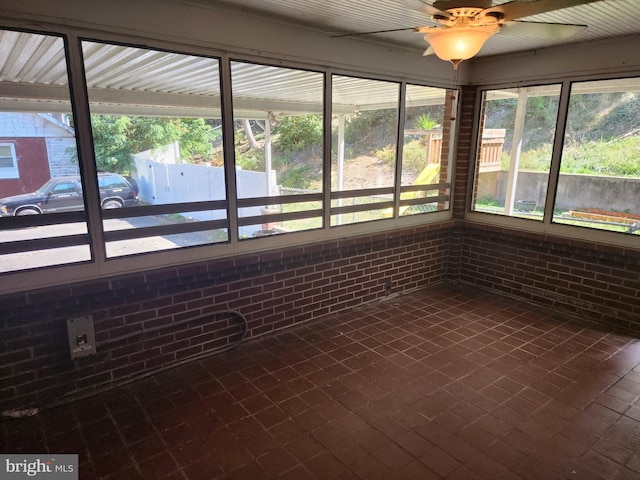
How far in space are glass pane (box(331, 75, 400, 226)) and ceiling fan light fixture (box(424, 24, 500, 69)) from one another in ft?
5.66

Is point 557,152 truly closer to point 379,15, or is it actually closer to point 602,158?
point 602,158

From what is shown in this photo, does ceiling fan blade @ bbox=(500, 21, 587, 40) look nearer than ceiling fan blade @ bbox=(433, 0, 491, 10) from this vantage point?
No

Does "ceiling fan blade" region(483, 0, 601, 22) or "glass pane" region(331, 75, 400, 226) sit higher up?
"ceiling fan blade" region(483, 0, 601, 22)

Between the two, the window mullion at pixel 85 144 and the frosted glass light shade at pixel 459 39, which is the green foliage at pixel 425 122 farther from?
the window mullion at pixel 85 144

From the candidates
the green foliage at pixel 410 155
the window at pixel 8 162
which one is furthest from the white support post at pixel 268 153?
the window at pixel 8 162

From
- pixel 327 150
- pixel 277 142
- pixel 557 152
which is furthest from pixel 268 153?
pixel 557 152

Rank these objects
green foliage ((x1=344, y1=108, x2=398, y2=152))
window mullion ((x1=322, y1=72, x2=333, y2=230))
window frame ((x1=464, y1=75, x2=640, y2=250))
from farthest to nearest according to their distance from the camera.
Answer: green foliage ((x1=344, y1=108, x2=398, y2=152)) → window frame ((x1=464, y1=75, x2=640, y2=250)) → window mullion ((x1=322, y1=72, x2=333, y2=230))

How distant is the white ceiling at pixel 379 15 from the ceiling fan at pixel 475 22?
327mm

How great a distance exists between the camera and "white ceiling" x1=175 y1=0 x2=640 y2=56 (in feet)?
8.87

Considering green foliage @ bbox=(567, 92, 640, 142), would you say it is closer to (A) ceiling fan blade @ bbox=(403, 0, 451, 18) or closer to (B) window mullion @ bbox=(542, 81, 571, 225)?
(B) window mullion @ bbox=(542, 81, 571, 225)

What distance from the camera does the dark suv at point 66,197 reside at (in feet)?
7.91

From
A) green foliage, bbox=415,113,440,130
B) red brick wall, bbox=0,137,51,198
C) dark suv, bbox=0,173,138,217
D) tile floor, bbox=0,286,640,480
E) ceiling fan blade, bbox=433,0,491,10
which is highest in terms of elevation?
ceiling fan blade, bbox=433,0,491,10

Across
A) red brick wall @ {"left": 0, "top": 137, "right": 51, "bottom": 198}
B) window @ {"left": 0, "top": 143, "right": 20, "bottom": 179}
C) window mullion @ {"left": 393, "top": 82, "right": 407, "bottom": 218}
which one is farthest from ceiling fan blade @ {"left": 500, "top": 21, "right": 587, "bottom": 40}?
window @ {"left": 0, "top": 143, "right": 20, "bottom": 179}

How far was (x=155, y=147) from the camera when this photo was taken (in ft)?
9.67
